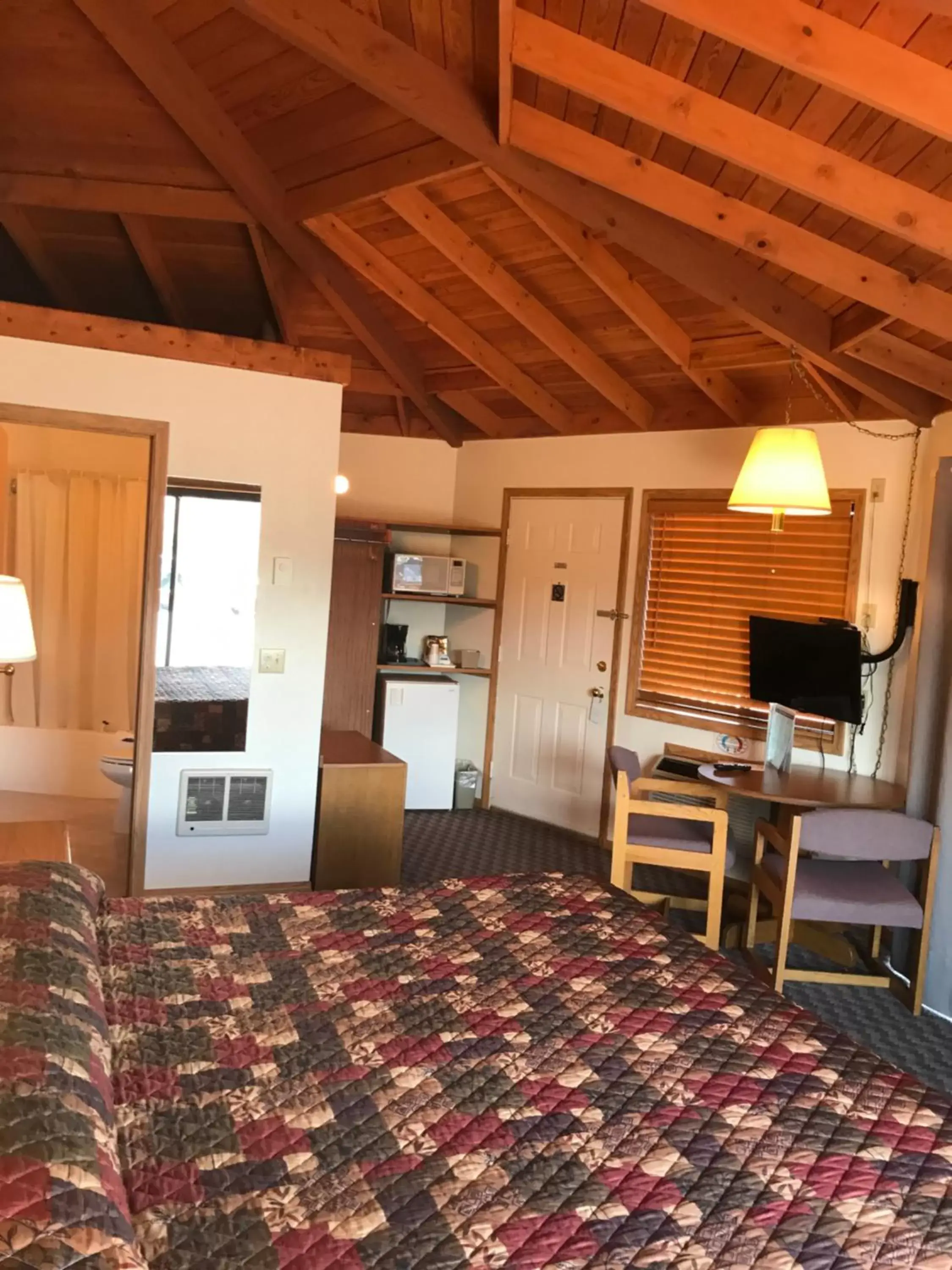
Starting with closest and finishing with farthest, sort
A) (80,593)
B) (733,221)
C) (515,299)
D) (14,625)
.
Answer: (14,625) < (733,221) < (515,299) < (80,593)

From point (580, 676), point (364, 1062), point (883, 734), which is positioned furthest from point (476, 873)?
point (364, 1062)

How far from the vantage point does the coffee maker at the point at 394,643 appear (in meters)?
6.38

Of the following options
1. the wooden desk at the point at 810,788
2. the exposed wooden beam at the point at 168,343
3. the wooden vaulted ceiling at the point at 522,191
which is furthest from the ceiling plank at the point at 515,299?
the wooden desk at the point at 810,788

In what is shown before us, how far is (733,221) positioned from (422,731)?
12.2ft

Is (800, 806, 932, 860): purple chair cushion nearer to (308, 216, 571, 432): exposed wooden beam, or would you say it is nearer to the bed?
the bed

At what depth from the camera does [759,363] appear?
4672mm

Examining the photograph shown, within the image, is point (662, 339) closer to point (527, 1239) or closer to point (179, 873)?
point (179, 873)

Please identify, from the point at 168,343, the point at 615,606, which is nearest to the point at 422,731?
the point at 615,606

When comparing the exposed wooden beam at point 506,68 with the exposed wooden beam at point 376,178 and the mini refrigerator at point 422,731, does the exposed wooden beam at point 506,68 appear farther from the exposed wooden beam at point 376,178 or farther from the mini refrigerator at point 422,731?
the mini refrigerator at point 422,731

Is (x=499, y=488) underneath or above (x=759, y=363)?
underneath

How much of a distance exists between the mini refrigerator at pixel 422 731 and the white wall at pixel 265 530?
1587mm

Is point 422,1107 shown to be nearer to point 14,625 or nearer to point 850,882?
point 14,625

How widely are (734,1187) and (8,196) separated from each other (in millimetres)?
4877

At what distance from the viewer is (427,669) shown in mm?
6285
